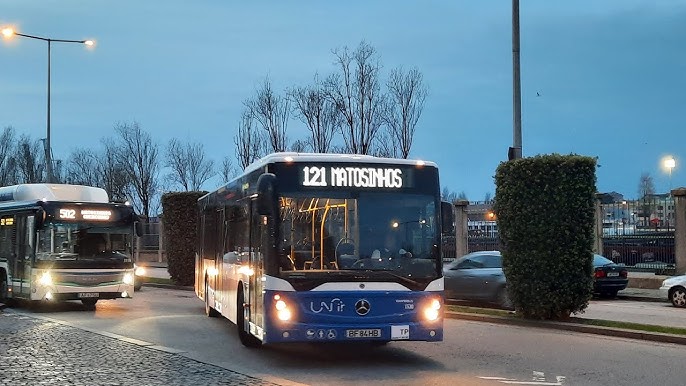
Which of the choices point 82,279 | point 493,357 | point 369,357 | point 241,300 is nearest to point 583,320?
point 493,357

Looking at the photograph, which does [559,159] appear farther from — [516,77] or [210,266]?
[210,266]

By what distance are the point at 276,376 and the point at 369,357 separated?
2257mm

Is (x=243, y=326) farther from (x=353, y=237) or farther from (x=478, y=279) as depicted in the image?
(x=478, y=279)

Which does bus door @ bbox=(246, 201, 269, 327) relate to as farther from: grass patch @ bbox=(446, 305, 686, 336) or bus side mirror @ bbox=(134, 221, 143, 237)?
bus side mirror @ bbox=(134, 221, 143, 237)

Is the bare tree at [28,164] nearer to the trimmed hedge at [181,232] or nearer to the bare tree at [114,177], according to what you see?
the bare tree at [114,177]

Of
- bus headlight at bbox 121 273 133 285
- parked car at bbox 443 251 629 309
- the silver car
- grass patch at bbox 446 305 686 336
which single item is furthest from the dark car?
bus headlight at bbox 121 273 133 285

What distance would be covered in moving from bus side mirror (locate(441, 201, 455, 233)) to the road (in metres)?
1.97

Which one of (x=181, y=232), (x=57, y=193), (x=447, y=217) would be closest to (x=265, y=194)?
(x=447, y=217)

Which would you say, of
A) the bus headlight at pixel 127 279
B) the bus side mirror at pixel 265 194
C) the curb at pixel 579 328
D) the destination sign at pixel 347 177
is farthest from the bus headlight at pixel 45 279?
the destination sign at pixel 347 177

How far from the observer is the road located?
10594mm

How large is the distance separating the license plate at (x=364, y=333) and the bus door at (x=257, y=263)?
1.32 m

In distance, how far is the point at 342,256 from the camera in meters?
11.2

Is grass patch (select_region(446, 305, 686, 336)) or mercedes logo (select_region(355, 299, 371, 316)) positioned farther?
grass patch (select_region(446, 305, 686, 336))

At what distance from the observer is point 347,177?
37.9 ft
